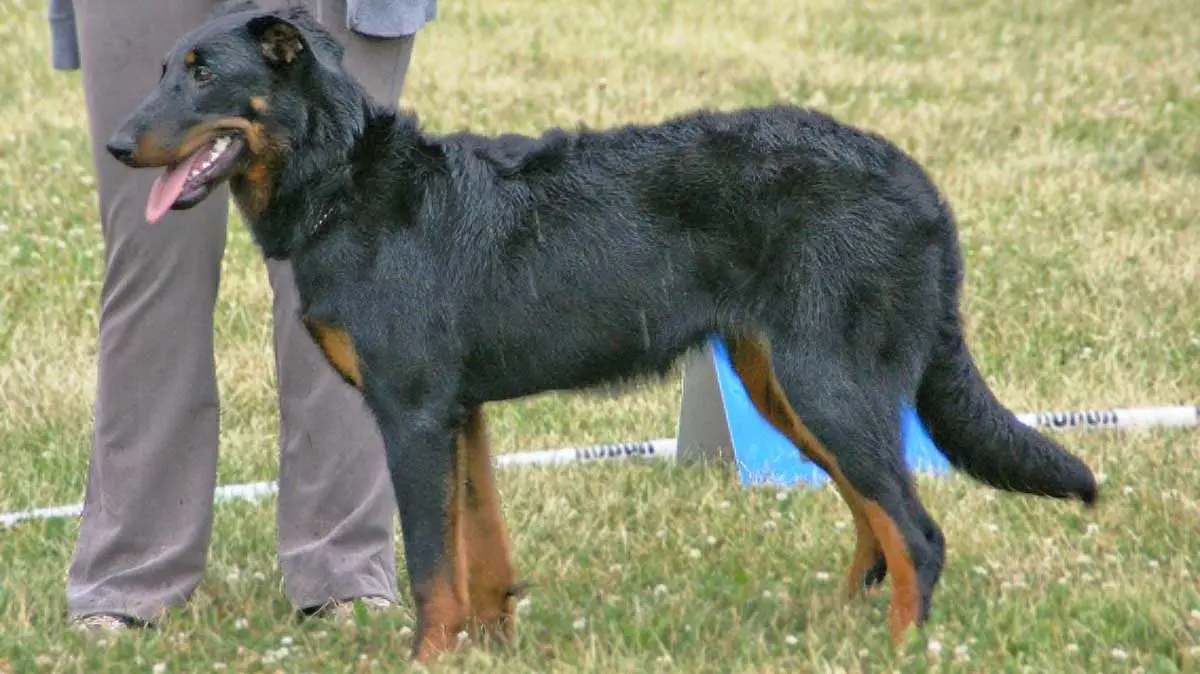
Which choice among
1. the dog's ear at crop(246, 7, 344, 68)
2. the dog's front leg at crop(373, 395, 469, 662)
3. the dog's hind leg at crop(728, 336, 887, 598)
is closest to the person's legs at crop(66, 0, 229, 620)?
the dog's ear at crop(246, 7, 344, 68)

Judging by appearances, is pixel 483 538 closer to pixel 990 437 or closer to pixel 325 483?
pixel 325 483

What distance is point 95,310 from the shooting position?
755 cm

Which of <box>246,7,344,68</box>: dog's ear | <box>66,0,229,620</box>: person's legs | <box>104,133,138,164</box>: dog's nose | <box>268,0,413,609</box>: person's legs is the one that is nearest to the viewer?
<box>104,133,138,164</box>: dog's nose

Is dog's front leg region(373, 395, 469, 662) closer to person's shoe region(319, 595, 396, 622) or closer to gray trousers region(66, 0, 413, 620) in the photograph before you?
person's shoe region(319, 595, 396, 622)

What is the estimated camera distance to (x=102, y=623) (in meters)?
4.64

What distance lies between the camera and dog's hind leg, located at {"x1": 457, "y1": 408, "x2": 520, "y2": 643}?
4352 millimetres

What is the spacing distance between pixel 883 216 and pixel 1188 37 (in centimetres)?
918

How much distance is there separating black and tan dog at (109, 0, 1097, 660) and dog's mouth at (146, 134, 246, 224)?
0.20ft

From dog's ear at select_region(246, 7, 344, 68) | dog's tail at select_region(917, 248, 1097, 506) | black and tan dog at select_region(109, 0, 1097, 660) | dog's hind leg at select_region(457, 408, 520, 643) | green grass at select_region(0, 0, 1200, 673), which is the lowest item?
green grass at select_region(0, 0, 1200, 673)

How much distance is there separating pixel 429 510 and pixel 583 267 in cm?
65

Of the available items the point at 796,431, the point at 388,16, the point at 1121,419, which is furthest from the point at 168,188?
the point at 1121,419

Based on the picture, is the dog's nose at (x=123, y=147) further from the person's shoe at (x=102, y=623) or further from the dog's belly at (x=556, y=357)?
the person's shoe at (x=102, y=623)

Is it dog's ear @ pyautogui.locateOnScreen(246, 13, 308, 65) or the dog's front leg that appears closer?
dog's ear @ pyautogui.locateOnScreen(246, 13, 308, 65)

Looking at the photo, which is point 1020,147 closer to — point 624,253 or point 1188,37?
point 1188,37
